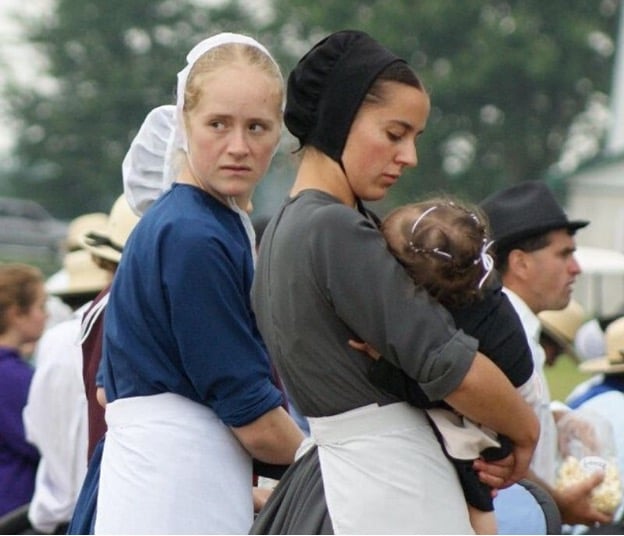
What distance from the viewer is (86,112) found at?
215 feet

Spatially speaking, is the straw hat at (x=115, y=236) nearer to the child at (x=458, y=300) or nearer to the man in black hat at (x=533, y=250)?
the man in black hat at (x=533, y=250)

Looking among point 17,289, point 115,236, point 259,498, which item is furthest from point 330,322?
point 17,289

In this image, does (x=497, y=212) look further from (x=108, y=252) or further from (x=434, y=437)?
(x=434, y=437)

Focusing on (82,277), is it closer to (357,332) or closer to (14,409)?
(14,409)

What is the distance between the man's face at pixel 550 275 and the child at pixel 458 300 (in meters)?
2.23

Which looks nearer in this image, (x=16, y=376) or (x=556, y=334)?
(x=16, y=376)

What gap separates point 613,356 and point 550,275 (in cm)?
116

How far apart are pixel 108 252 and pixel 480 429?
2.81m

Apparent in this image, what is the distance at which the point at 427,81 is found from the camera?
58.3 meters

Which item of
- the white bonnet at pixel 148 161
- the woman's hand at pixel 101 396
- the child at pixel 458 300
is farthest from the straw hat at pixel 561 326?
the child at pixel 458 300

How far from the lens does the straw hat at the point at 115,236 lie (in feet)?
→ 20.3

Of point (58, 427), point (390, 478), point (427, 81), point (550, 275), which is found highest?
point (390, 478)

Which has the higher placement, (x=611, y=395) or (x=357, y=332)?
(x=357, y=332)

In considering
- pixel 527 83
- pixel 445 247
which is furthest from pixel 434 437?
pixel 527 83
